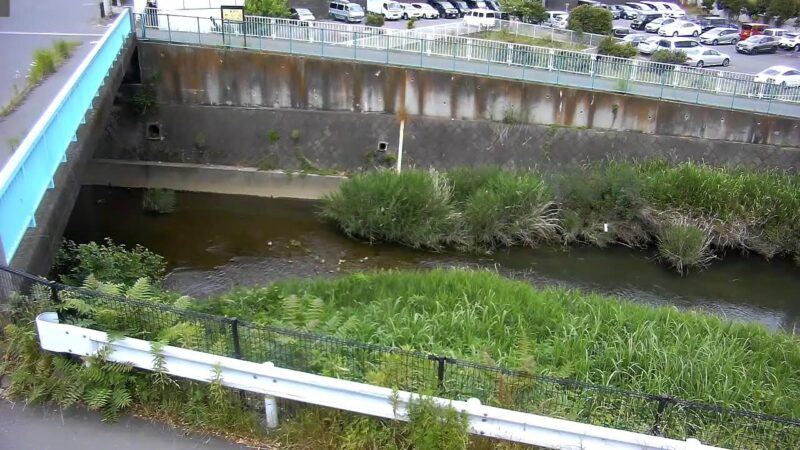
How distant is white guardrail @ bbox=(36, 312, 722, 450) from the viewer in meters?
4.43

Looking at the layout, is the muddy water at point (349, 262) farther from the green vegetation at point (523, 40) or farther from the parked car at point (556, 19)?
the parked car at point (556, 19)

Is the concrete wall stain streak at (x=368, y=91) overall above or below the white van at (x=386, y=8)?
below

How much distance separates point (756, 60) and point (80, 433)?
1483 inches

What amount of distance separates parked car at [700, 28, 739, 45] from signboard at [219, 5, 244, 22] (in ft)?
96.2

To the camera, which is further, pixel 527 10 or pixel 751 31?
pixel 751 31

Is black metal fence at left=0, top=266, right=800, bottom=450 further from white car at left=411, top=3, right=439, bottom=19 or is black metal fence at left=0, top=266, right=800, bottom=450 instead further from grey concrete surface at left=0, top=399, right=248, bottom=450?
white car at left=411, top=3, right=439, bottom=19

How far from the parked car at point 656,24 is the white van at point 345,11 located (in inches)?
712

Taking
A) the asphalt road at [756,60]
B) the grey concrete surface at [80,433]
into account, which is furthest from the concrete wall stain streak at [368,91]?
the asphalt road at [756,60]

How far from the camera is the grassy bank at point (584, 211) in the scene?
15461 millimetres

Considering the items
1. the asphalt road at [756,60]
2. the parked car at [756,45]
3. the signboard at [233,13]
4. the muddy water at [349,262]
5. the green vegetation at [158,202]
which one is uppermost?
the signboard at [233,13]

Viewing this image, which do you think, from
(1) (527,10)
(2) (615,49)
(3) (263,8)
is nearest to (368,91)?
(3) (263,8)

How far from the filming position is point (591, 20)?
1278 inches

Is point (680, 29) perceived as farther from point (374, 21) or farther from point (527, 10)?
point (374, 21)

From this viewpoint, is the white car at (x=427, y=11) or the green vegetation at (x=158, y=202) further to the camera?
the white car at (x=427, y=11)
